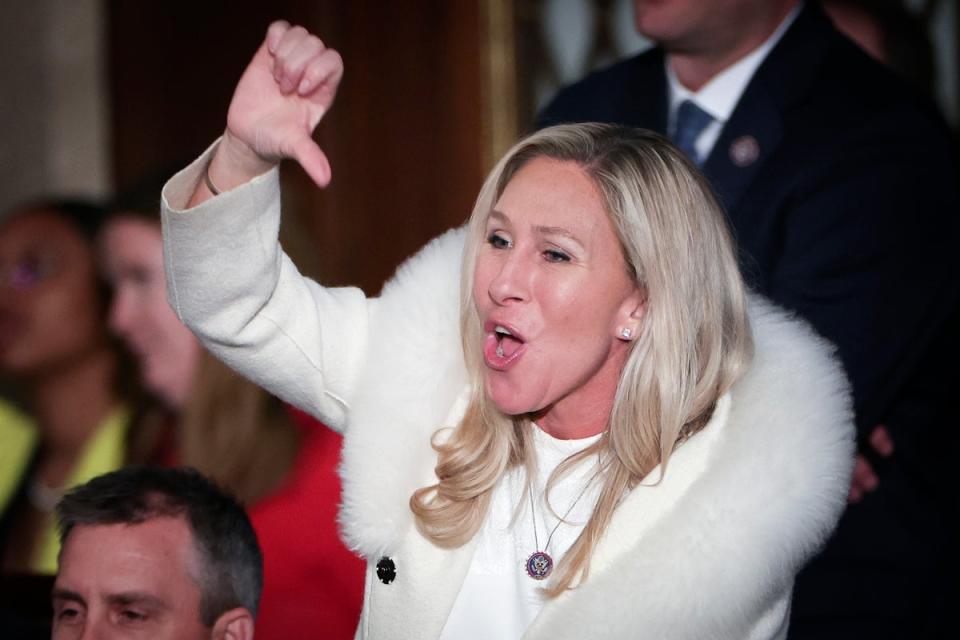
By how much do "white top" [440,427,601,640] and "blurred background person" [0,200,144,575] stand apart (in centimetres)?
196

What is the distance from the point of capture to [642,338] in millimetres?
1957

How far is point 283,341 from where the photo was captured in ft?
6.58

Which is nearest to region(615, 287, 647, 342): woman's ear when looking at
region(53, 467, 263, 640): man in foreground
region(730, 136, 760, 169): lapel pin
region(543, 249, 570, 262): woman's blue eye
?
region(543, 249, 570, 262): woman's blue eye

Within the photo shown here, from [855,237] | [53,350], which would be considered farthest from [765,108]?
[53,350]

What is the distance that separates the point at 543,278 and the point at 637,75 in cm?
117

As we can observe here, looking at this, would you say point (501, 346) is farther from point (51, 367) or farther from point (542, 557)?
point (51, 367)

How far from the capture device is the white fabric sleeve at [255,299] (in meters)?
1.91

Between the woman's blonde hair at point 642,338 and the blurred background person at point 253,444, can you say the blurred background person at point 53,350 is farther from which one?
the woman's blonde hair at point 642,338

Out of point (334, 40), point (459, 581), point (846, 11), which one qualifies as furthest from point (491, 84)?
point (459, 581)

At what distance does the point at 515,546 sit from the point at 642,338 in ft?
→ 1.10

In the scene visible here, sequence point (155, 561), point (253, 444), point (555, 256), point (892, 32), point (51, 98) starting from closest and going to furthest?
point (555, 256), point (155, 561), point (253, 444), point (892, 32), point (51, 98)

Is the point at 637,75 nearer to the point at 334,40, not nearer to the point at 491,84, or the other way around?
the point at 491,84

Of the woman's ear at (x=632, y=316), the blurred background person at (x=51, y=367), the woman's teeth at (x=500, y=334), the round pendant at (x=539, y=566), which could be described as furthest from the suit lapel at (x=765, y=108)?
the blurred background person at (x=51, y=367)

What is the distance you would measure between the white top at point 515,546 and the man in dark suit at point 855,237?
2.06ft
